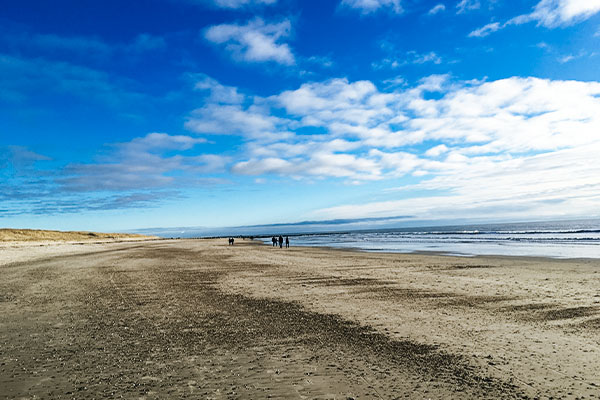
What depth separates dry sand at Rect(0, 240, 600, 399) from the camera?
17.2 feet

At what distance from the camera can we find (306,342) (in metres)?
7.34

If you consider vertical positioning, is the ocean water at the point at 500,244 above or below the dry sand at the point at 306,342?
below

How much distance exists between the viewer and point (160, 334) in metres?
8.02

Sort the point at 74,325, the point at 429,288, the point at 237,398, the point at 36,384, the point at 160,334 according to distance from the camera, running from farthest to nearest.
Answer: the point at 429,288 < the point at 74,325 < the point at 160,334 < the point at 36,384 < the point at 237,398

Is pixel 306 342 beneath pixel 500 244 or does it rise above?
above

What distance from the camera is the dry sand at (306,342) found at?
5.25 m

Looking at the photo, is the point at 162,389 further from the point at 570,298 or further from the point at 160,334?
the point at 570,298

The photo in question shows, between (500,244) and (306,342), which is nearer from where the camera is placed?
(306,342)

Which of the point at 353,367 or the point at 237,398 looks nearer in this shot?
the point at 237,398

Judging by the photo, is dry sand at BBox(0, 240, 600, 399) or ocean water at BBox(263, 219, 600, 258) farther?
ocean water at BBox(263, 219, 600, 258)

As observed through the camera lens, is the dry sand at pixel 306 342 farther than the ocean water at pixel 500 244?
No

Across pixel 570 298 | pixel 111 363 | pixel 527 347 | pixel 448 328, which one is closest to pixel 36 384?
pixel 111 363

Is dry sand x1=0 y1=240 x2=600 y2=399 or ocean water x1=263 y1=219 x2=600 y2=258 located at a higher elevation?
dry sand x1=0 y1=240 x2=600 y2=399

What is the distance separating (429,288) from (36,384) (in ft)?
39.5
